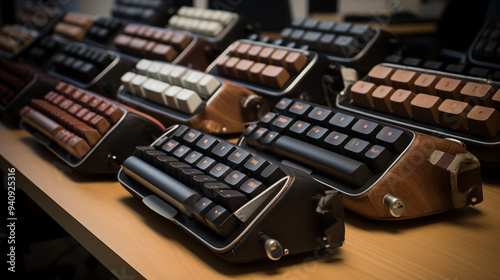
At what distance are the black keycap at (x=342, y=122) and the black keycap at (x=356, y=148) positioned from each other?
0.04 meters

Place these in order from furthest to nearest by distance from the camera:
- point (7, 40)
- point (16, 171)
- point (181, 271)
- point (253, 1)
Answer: point (253, 1), point (7, 40), point (16, 171), point (181, 271)

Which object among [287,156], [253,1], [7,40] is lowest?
[253,1]

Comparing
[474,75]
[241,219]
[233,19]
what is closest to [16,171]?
[241,219]

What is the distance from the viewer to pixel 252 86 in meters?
1.33

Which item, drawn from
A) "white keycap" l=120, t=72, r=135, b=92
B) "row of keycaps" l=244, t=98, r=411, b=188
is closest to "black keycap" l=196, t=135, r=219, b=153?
"row of keycaps" l=244, t=98, r=411, b=188

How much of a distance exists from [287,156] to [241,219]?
0.26m

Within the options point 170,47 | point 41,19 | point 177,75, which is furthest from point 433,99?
point 41,19

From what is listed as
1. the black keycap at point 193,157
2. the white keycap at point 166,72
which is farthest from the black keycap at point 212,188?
the white keycap at point 166,72

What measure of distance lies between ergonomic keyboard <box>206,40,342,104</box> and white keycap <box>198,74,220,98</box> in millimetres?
108

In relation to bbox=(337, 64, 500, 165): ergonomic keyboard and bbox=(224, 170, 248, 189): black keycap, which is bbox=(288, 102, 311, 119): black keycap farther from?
bbox=(224, 170, 248, 189): black keycap

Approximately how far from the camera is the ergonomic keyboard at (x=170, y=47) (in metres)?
1.61

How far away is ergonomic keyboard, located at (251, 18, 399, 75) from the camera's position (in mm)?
1345

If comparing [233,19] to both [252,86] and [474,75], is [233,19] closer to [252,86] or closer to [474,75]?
[252,86]

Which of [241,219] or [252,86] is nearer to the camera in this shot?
[241,219]
